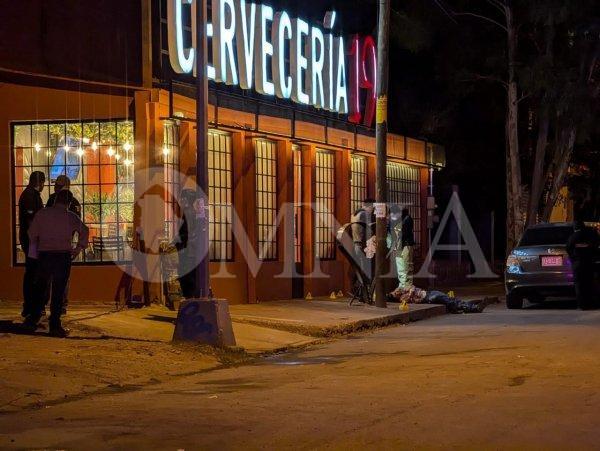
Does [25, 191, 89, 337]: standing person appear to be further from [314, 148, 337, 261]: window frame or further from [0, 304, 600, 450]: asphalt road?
[314, 148, 337, 261]: window frame

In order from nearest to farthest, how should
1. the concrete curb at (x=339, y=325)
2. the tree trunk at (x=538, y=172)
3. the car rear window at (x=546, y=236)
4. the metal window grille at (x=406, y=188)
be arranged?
the concrete curb at (x=339, y=325), the car rear window at (x=546, y=236), the metal window grille at (x=406, y=188), the tree trunk at (x=538, y=172)

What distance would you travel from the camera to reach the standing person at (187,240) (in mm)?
16547

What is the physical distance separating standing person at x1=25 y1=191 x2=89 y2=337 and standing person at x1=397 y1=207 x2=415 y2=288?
9293mm

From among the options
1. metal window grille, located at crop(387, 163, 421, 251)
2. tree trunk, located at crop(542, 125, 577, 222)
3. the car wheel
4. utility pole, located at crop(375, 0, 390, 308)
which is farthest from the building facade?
tree trunk, located at crop(542, 125, 577, 222)

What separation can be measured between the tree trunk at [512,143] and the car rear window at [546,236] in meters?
9.34

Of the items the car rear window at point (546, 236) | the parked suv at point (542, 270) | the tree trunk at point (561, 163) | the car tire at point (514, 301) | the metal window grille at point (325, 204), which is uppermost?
the tree trunk at point (561, 163)

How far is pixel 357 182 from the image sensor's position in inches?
1048

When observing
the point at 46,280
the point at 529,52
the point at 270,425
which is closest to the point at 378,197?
the point at 46,280

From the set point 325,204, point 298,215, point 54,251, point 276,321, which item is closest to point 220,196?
point 298,215

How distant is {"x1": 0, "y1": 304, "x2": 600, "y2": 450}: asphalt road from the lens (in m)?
8.12

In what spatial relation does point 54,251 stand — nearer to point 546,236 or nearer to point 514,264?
point 514,264

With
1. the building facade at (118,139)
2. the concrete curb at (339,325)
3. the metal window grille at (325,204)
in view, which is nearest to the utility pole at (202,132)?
the concrete curb at (339,325)

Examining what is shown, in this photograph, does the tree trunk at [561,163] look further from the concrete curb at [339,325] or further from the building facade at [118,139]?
the building facade at [118,139]

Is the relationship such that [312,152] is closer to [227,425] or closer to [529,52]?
[529,52]
